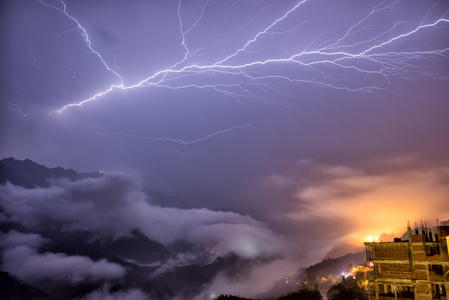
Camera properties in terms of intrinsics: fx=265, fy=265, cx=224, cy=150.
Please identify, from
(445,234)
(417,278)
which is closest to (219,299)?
(417,278)

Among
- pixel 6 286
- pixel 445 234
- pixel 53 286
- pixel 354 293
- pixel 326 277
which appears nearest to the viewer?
pixel 445 234

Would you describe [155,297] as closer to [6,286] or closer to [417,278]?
[6,286]

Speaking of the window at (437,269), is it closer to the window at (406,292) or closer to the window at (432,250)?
the window at (432,250)

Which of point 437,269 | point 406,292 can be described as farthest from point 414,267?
point 406,292

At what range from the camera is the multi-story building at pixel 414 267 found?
20.0 meters

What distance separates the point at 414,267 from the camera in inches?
822

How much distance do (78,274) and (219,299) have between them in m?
205

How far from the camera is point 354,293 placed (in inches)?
1267

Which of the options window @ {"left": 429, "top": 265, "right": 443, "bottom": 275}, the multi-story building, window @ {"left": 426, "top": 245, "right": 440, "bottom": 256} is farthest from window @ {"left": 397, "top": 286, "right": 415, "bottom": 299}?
window @ {"left": 426, "top": 245, "right": 440, "bottom": 256}

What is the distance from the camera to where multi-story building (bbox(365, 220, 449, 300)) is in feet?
65.6

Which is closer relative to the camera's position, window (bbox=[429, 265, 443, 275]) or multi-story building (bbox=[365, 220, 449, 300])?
multi-story building (bbox=[365, 220, 449, 300])

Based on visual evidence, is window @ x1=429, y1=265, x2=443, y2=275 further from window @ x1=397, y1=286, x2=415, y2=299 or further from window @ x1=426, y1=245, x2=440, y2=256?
window @ x1=397, y1=286, x2=415, y2=299

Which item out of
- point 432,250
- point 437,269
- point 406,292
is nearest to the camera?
point 437,269

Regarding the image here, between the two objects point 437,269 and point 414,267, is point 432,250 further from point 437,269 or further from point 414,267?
→ point 414,267
